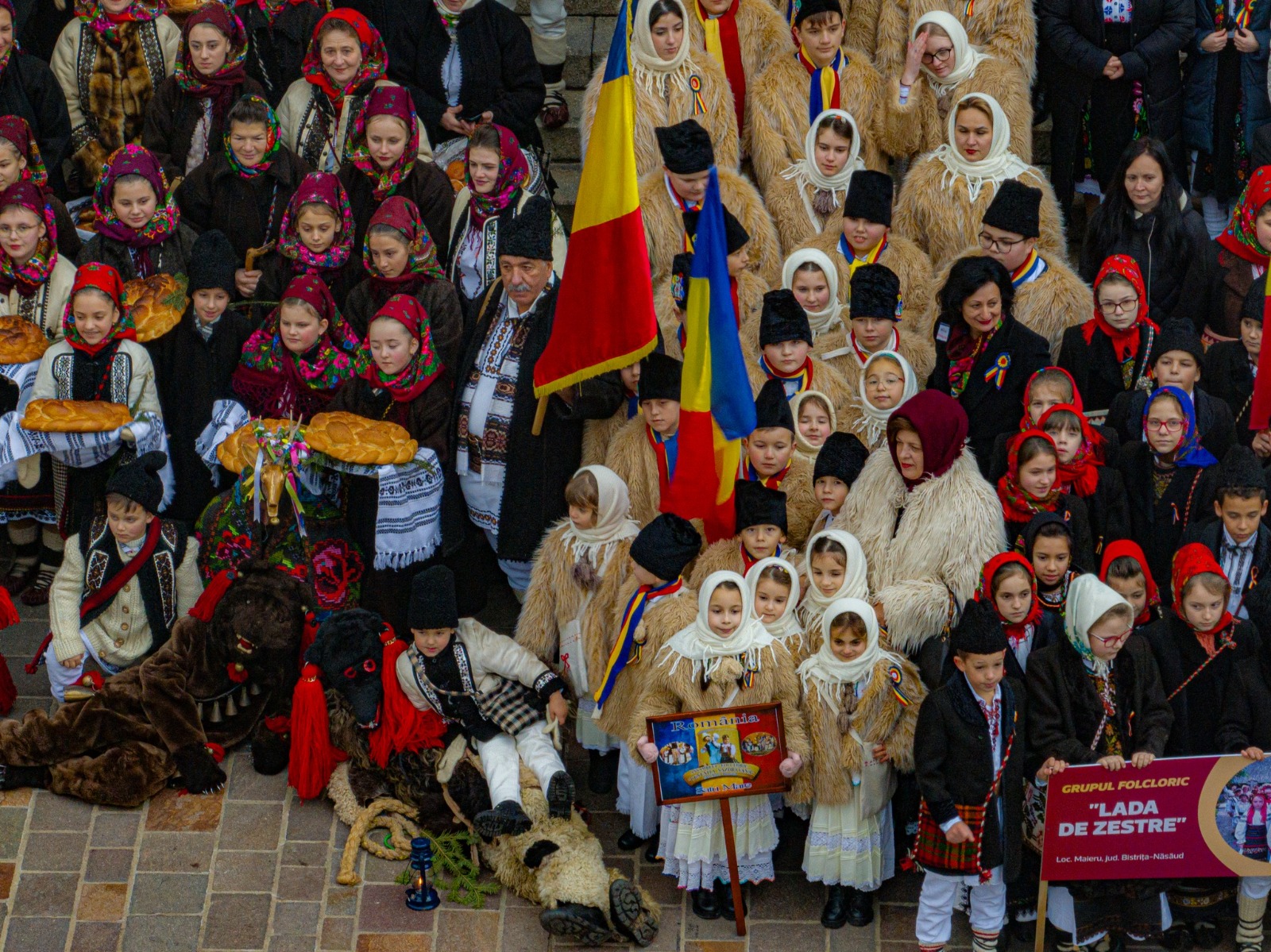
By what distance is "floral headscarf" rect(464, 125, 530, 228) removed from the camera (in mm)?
10344

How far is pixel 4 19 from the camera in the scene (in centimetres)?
1133

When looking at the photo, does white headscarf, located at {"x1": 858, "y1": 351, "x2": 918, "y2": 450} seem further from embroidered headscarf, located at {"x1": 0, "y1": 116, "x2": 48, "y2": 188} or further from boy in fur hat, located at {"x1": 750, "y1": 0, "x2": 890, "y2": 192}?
embroidered headscarf, located at {"x1": 0, "y1": 116, "x2": 48, "y2": 188}

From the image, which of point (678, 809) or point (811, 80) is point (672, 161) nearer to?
point (811, 80)

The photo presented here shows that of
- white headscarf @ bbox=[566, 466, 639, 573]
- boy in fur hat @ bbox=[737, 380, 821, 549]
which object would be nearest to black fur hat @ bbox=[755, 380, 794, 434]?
boy in fur hat @ bbox=[737, 380, 821, 549]

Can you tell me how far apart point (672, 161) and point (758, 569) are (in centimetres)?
216

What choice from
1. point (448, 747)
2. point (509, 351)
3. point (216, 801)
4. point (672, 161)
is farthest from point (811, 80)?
point (216, 801)

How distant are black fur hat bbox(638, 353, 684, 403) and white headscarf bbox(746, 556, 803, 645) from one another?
96 centimetres

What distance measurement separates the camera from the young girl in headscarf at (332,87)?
11.1 meters

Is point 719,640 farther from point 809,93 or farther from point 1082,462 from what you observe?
point 809,93

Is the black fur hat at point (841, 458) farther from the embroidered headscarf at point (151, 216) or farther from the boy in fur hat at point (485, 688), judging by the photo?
the embroidered headscarf at point (151, 216)

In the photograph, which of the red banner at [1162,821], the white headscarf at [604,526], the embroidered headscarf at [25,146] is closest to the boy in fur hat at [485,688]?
the white headscarf at [604,526]

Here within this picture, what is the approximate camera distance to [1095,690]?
865 centimetres

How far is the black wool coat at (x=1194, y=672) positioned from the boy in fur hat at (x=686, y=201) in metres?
2.83

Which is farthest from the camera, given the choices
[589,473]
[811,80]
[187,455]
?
[811,80]
